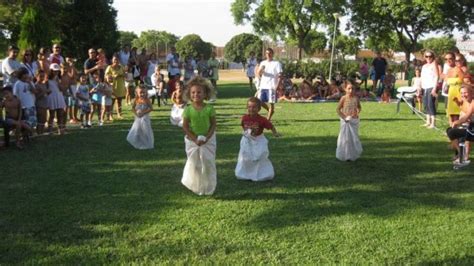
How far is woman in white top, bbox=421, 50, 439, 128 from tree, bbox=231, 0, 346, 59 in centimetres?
2939

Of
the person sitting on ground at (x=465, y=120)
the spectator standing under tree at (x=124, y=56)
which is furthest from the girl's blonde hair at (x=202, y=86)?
the spectator standing under tree at (x=124, y=56)

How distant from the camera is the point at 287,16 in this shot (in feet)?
148

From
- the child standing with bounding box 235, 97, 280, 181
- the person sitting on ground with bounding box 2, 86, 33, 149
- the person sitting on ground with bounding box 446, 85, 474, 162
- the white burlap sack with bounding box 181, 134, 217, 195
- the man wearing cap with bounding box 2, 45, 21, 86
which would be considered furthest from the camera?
the man wearing cap with bounding box 2, 45, 21, 86

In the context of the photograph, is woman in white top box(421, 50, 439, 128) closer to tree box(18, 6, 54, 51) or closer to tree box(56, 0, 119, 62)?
tree box(18, 6, 54, 51)

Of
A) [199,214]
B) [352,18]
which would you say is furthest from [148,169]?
[352,18]

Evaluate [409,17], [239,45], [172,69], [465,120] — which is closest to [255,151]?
[465,120]

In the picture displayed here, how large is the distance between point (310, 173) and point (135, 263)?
3857 millimetres

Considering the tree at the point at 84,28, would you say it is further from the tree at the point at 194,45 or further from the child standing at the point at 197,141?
the tree at the point at 194,45

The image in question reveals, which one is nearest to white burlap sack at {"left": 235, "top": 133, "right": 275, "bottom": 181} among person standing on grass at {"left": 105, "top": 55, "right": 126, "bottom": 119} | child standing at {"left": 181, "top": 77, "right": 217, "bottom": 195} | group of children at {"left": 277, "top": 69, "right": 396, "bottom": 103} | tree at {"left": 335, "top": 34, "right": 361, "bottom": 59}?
child standing at {"left": 181, "top": 77, "right": 217, "bottom": 195}

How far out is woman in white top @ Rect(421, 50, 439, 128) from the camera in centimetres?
1207

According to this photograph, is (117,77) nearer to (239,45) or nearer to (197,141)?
(197,141)

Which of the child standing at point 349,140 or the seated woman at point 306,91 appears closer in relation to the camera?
the child standing at point 349,140

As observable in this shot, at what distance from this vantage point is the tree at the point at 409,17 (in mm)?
33781

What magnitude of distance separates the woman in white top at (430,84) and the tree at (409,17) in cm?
2260
